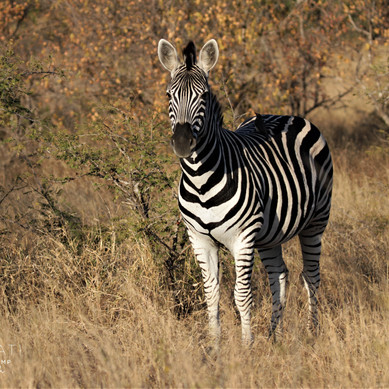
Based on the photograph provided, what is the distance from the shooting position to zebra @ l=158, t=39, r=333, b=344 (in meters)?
3.64

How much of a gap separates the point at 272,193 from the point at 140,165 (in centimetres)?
148

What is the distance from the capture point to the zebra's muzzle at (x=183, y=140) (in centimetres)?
329

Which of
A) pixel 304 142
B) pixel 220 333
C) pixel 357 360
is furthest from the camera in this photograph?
pixel 304 142

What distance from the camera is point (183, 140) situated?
10.9ft

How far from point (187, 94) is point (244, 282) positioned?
4.47 feet

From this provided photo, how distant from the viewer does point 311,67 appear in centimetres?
1096

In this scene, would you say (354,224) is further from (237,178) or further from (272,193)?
(237,178)

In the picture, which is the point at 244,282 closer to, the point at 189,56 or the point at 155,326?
the point at 155,326

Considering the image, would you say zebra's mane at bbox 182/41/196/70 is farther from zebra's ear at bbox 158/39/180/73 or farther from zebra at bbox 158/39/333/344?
zebra's ear at bbox 158/39/180/73

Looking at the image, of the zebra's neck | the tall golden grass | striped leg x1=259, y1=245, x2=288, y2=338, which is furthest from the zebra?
the tall golden grass

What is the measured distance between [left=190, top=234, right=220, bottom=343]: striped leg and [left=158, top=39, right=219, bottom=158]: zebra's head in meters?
0.80

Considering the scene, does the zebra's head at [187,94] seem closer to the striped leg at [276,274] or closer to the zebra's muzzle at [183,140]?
the zebra's muzzle at [183,140]

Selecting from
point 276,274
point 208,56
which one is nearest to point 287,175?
point 276,274

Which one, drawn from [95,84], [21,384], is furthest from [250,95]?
[21,384]
